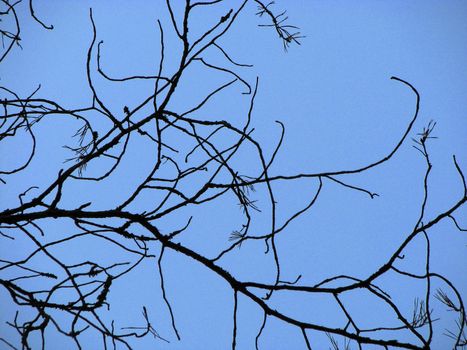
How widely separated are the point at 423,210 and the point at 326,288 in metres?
0.28

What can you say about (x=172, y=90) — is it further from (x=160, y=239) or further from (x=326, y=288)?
(x=326, y=288)

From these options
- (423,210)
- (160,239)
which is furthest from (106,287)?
(423,210)

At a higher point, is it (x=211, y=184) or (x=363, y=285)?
(x=211, y=184)

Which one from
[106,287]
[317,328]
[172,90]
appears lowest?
[317,328]

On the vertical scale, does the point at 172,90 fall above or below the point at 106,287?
above

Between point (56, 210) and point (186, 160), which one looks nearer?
point (56, 210)

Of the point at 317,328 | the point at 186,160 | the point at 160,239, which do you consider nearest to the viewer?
the point at 317,328

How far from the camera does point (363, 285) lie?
3.15 feet

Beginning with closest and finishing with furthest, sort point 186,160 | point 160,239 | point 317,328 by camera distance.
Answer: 1. point 317,328
2. point 160,239
3. point 186,160

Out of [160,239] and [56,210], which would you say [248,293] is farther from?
[56,210]

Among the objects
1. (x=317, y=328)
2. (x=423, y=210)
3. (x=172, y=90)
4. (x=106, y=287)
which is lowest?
(x=317, y=328)

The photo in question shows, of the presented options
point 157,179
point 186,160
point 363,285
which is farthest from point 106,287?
point 363,285

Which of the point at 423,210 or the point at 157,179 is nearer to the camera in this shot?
the point at 423,210

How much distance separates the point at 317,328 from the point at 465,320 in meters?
0.34
